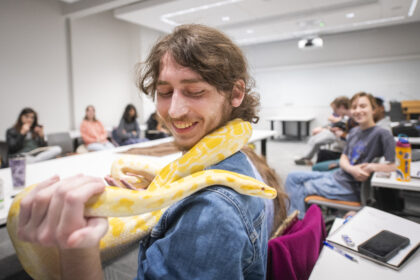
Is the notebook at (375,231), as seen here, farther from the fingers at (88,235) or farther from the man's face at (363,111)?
the man's face at (363,111)

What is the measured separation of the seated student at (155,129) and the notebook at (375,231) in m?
5.64

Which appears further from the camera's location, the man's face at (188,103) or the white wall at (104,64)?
the white wall at (104,64)

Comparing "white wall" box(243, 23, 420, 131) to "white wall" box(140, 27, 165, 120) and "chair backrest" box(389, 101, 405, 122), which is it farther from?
"white wall" box(140, 27, 165, 120)

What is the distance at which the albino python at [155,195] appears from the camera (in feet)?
1.98

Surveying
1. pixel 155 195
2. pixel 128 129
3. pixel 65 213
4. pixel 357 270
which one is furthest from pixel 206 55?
pixel 128 129

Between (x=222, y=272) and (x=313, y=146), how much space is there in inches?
215

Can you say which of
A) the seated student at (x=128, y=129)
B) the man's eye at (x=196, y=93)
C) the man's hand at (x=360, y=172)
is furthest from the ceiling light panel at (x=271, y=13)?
the man's eye at (x=196, y=93)

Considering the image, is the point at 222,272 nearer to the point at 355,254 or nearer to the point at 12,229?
the point at 12,229

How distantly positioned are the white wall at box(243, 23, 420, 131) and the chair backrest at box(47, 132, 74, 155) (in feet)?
17.6

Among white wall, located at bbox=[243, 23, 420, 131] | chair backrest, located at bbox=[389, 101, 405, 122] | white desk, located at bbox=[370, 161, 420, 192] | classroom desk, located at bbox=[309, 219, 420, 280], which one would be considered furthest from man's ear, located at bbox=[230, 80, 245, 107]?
chair backrest, located at bbox=[389, 101, 405, 122]

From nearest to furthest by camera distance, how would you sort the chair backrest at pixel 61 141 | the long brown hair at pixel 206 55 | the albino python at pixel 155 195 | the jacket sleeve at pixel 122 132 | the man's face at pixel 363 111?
the albino python at pixel 155 195
the long brown hair at pixel 206 55
the man's face at pixel 363 111
the chair backrest at pixel 61 141
the jacket sleeve at pixel 122 132

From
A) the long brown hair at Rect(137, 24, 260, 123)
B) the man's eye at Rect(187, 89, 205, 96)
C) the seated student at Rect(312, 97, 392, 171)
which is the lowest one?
the seated student at Rect(312, 97, 392, 171)

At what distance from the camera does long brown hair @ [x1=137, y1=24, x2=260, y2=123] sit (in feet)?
2.35

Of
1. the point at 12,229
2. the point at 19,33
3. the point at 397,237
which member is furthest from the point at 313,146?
the point at 19,33
